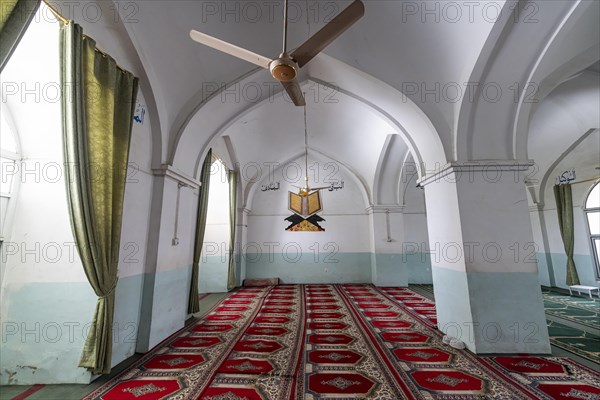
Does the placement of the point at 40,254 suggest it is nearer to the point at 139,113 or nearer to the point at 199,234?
the point at 139,113

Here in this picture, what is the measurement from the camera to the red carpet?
2.10 meters

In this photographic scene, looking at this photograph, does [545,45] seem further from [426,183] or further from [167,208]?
[167,208]

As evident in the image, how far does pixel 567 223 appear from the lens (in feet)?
21.0

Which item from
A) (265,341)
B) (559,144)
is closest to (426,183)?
(265,341)

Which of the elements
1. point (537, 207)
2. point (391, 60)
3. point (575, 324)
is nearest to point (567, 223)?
point (537, 207)

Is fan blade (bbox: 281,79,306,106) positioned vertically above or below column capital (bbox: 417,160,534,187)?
above

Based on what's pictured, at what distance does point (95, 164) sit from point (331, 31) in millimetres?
2251

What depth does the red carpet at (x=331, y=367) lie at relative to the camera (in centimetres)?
210

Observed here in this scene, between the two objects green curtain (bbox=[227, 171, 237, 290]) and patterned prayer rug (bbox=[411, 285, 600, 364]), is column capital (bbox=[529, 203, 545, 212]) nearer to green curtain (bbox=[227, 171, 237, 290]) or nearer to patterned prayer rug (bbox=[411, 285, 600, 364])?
patterned prayer rug (bbox=[411, 285, 600, 364])

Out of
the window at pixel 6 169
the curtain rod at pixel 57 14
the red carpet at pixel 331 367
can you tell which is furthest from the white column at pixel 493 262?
the window at pixel 6 169

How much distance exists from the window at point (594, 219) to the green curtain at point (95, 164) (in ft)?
30.6

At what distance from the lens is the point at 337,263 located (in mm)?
7656

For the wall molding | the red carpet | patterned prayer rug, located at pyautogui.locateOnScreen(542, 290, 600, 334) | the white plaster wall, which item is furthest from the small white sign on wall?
patterned prayer rug, located at pyautogui.locateOnScreen(542, 290, 600, 334)

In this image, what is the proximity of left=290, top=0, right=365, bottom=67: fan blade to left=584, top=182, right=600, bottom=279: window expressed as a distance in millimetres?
7745
